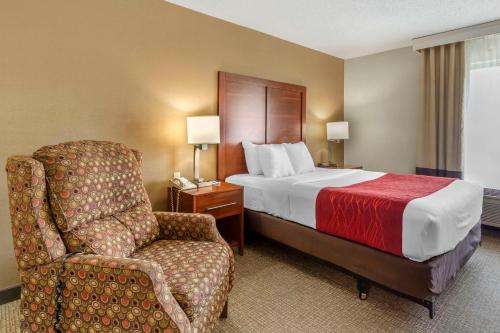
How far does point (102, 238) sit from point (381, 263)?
178 centimetres

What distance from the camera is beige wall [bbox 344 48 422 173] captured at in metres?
4.38

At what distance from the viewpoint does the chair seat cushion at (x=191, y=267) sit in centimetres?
140

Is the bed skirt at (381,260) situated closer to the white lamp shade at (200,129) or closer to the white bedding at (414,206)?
the white bedding at (414,206)

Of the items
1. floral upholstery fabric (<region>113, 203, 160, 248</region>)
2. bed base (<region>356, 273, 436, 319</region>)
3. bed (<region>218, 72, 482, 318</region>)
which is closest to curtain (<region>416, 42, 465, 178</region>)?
bed (<region>218, 72, 482, 318</region>)

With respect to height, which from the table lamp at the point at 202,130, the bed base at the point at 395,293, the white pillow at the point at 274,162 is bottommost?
the bed base at the point at 395,293

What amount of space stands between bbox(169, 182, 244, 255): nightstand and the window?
3.09 meters

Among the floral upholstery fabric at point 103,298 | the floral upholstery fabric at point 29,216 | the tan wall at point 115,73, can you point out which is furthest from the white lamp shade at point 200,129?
the floral upholstery fabric at point 103,298

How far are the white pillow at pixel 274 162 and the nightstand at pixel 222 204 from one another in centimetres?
52

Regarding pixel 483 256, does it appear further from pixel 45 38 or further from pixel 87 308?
pixel 45 38

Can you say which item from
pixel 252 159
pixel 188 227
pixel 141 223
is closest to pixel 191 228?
pixel 188 227

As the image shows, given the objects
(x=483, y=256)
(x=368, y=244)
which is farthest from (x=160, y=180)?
(x=483, y=256)

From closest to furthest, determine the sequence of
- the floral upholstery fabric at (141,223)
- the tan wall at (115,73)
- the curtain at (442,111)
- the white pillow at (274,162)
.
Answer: the floral upholstery fabric at (141,223)
the tan wall at (115,73)
the white pillow at (274,162)
the curtain at (442,111)

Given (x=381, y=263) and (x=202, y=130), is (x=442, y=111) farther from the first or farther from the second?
(x=202, y=130)

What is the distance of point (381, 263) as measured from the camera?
208cm
